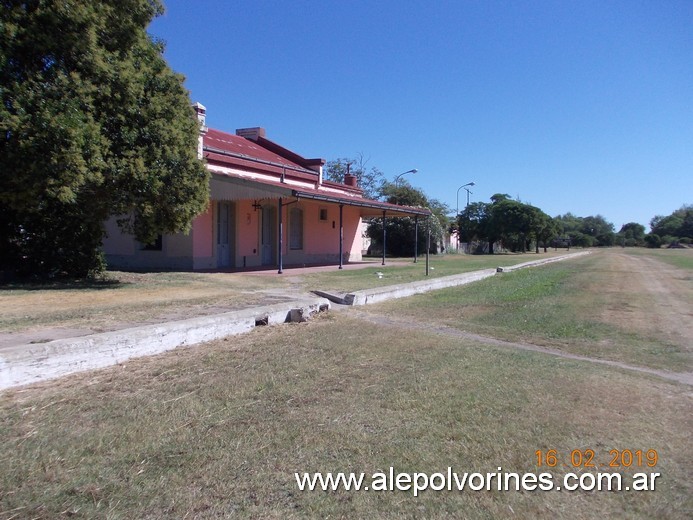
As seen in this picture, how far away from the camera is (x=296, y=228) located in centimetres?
2339

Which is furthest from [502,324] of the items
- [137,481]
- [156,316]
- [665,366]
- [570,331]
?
[137,481]

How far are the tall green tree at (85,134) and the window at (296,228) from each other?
9.96 metres

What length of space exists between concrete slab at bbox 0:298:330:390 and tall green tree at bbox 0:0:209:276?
4402mm

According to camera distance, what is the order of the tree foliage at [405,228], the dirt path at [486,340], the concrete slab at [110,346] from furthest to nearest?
the tree foliage at [405,228] < the dirt path at [486,340] < the concrete slab at [110,346]

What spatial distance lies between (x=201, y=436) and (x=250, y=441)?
1.31ft

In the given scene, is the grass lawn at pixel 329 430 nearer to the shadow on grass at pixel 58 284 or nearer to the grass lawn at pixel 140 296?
the grass lawn at pixel 140 296

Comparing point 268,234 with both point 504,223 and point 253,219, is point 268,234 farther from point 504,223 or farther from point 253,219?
point 504,223

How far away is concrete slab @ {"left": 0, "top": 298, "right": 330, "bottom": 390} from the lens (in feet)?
17.1

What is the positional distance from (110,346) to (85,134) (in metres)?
5.38

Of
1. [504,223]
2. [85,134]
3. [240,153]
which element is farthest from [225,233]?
[504,223]

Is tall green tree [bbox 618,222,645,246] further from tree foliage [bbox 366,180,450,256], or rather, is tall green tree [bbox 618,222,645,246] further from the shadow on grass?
the shadow on grass

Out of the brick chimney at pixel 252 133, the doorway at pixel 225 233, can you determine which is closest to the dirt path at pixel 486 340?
the doorway at pixel 225 233

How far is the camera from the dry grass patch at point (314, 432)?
3176 millimetres
